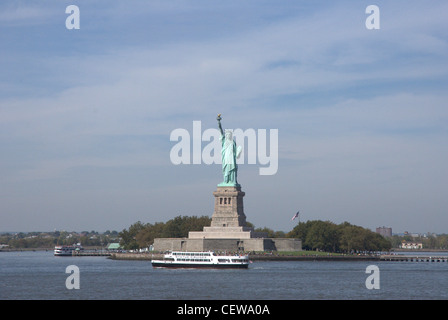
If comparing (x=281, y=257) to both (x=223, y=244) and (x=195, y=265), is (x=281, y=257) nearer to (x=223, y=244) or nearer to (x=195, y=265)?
(x=223, y=244)

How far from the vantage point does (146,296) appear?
59250 millimetres

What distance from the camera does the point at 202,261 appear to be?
3654 inches

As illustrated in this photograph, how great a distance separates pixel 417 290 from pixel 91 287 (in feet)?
89.2

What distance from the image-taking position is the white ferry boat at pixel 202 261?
91.9m

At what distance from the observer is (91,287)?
67.2m

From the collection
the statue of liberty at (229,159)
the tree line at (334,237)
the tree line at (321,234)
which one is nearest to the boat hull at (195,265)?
the statue of liberty at (229,159)

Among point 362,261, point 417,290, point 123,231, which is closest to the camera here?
point 417,290

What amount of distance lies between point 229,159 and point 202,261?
92.1 ft

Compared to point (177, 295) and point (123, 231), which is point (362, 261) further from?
point (177, 295)

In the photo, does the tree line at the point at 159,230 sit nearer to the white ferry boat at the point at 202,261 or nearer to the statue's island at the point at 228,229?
the statue's island at the point at 228,229

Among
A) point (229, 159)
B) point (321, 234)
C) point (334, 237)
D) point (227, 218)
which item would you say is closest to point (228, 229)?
point (227, 218)
